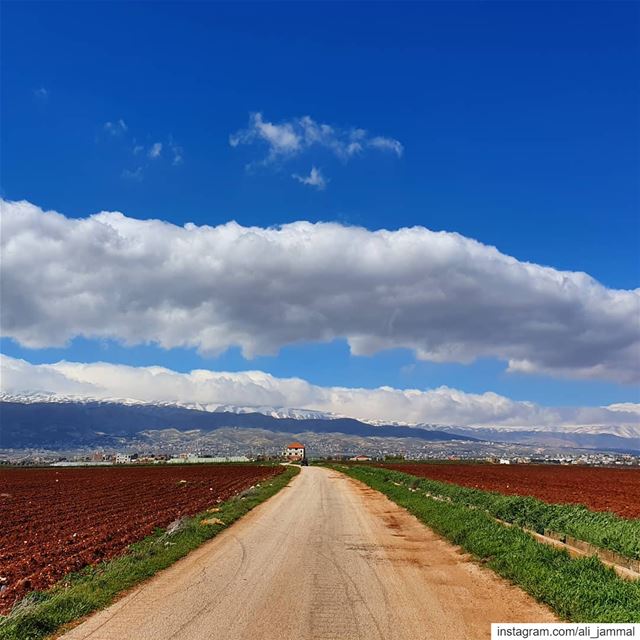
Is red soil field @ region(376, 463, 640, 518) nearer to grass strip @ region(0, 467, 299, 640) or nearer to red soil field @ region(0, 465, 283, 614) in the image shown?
grass strip @ region(0, 467, 299, 640)

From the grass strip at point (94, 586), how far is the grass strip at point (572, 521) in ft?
42.2

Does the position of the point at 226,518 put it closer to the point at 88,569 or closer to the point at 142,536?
the point at 142,536

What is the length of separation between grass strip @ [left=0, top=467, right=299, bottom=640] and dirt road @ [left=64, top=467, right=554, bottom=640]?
0.48 m

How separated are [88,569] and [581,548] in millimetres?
14955

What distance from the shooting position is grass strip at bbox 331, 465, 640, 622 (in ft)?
34.1

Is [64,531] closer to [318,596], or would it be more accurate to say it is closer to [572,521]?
[318,596]

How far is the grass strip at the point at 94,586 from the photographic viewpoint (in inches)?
392

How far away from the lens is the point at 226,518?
2691 cm

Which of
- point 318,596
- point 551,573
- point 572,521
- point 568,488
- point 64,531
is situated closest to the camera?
point 318,596

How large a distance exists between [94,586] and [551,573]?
10.9 m

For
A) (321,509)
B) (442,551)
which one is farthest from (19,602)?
(321,509)

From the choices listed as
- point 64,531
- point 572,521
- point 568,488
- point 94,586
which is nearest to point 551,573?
point 572,521

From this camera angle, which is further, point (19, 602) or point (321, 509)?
point (321, 509)

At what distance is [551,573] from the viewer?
12.9m
